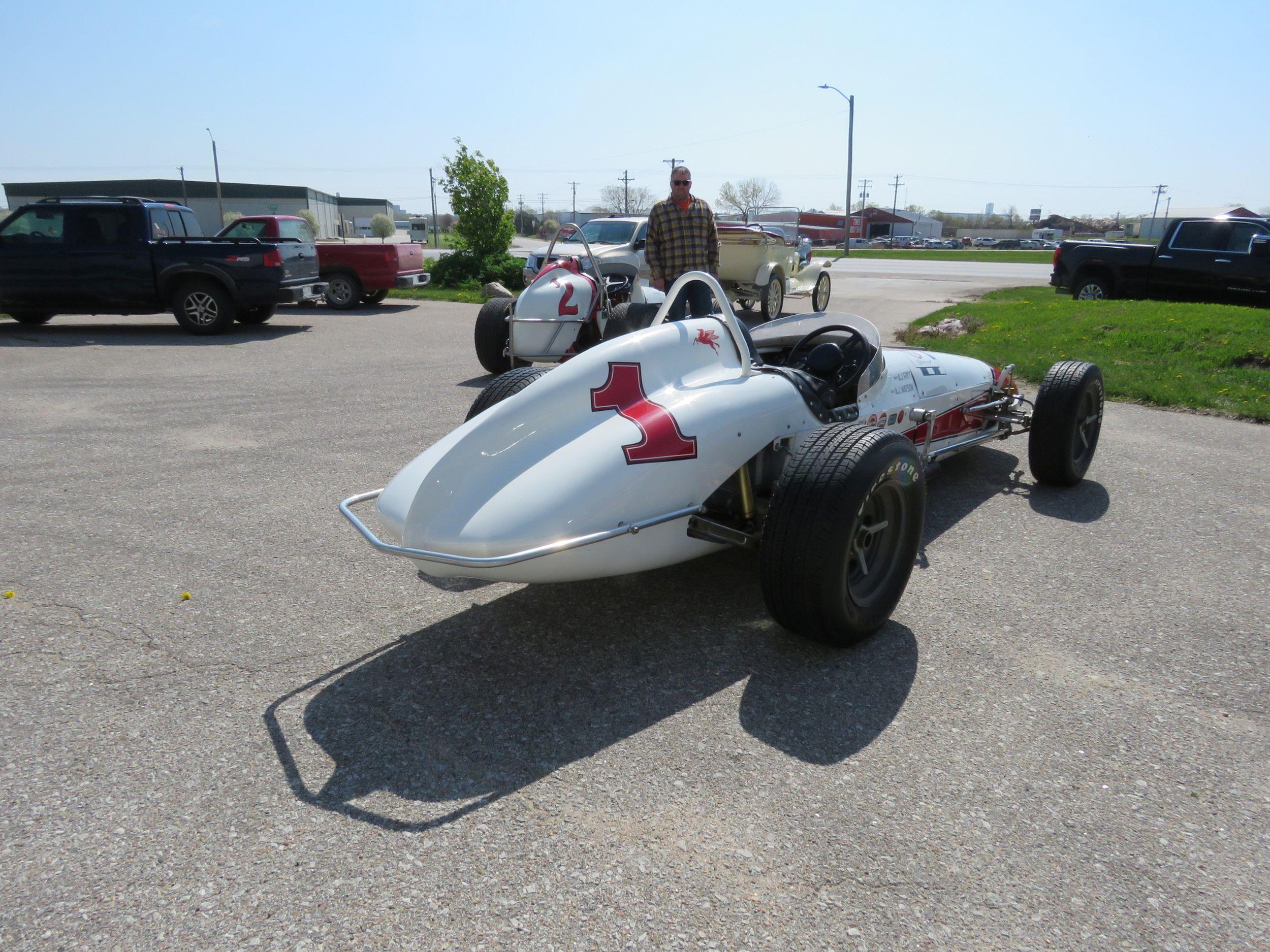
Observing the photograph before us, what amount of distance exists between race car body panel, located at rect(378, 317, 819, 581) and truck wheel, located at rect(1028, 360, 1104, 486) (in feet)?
7.76

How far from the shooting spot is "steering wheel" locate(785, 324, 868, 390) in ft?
14.7

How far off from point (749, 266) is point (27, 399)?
10509 millimetres

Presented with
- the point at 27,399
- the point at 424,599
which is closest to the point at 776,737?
the point at 424,599

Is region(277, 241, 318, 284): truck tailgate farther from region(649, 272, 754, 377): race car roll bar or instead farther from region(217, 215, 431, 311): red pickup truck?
region(649, 272, 754, 377): race car roll bar

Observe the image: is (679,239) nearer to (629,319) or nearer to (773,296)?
(629,319)

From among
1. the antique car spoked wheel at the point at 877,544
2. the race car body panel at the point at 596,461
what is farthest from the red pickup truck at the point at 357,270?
the antique car spoked wheel at the point at 877,544

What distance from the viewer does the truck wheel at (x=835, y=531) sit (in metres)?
3.15

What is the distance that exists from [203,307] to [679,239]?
25.7 feet

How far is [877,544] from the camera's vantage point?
3615 millimetres

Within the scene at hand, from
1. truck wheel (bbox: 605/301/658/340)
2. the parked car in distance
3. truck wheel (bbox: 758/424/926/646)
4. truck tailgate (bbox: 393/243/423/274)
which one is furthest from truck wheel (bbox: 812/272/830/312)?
truck wheel (bbox: 758/424/926/646)

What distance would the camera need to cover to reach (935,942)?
2.07 m

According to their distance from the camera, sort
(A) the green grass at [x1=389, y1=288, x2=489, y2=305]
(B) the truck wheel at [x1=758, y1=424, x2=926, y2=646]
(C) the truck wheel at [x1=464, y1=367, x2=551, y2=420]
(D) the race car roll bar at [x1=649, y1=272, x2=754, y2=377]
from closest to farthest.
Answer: (B) the truck wheel at [x1=758, y1=424, x2=926, y2=646] < (D) the race car roll bar at [x1=649, y1=272, x2=754, y2=377] < (C) the truck wheel at [x1=464, y1=367, x2=551, y2=420] < (A) the green grass at [x1=389, y1=288, x2=489, y2=305]

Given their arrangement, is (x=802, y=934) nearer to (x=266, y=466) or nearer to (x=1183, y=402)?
(x=266, y=466)

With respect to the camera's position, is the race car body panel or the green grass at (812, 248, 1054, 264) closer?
the race car body panel
